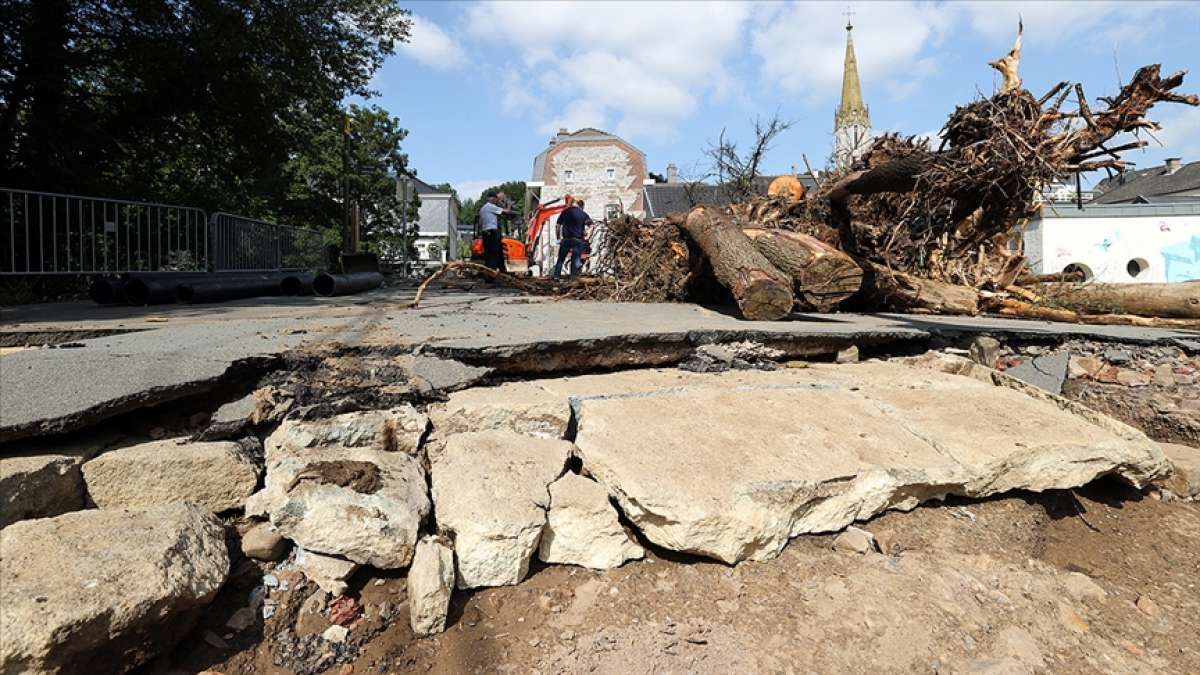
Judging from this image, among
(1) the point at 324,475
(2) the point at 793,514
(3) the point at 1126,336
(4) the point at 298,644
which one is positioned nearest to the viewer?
(4) the point at 298,644

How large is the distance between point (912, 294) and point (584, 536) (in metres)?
5.38

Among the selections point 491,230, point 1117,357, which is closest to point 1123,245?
point 1117,357

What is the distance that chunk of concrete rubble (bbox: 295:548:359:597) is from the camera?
221 centimetres

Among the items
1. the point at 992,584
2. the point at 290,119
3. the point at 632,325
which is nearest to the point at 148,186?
the point at 290,119

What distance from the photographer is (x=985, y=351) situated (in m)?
4.73

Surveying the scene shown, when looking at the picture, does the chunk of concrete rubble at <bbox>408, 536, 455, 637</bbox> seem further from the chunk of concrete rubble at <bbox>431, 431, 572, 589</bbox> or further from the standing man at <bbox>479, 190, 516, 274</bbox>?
the standing man at <bbox>479, 190, 516, 274</bbox>

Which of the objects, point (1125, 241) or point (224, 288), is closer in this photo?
point (224, 288)

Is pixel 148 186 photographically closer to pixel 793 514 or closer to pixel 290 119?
pixel 290 119

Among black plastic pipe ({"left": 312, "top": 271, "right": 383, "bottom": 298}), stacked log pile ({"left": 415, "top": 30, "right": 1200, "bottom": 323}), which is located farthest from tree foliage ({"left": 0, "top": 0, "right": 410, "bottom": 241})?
stacked log pile ({"left": 415, "top": 30, "right": 1200, "bottom": 323})

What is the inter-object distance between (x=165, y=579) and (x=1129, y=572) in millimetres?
3742

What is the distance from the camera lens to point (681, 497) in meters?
2.37

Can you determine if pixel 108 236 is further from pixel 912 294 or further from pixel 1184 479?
pixel 1184 479

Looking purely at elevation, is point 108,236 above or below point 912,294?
above

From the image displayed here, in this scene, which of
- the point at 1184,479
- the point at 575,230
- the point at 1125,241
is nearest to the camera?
the point at 1184,479
